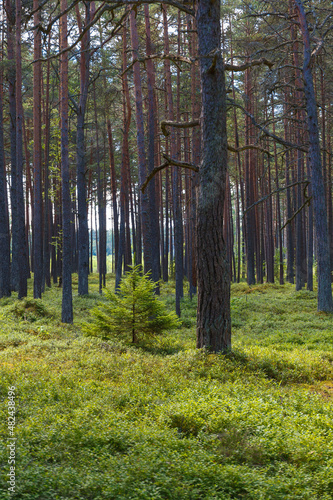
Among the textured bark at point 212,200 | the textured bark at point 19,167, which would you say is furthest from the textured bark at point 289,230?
the textured bark at point 212,200

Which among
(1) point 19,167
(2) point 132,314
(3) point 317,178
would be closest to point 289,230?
(3) point 317,178

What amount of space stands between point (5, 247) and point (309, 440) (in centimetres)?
1616

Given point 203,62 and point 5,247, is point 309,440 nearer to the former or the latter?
point 203,62

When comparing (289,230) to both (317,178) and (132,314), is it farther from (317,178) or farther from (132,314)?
(132,314)

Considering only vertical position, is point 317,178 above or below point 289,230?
above

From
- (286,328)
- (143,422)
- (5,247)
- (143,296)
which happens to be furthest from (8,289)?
(143,422)

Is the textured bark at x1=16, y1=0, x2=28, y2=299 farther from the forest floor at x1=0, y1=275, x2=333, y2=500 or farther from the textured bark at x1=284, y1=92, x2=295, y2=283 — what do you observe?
the textured bark at x1=284, y1=92, x2=295, y2=283

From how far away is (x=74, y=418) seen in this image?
4516 mm

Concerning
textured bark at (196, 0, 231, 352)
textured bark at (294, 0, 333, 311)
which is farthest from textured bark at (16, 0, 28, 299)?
textured bark at (294, 0, 333, 311)

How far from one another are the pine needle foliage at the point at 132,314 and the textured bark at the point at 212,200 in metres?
1.71

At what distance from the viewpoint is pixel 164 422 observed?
4.50 meters

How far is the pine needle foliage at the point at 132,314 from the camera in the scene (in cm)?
873

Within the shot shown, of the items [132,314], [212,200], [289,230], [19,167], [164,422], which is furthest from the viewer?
[289,230]

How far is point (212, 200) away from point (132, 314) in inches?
130
